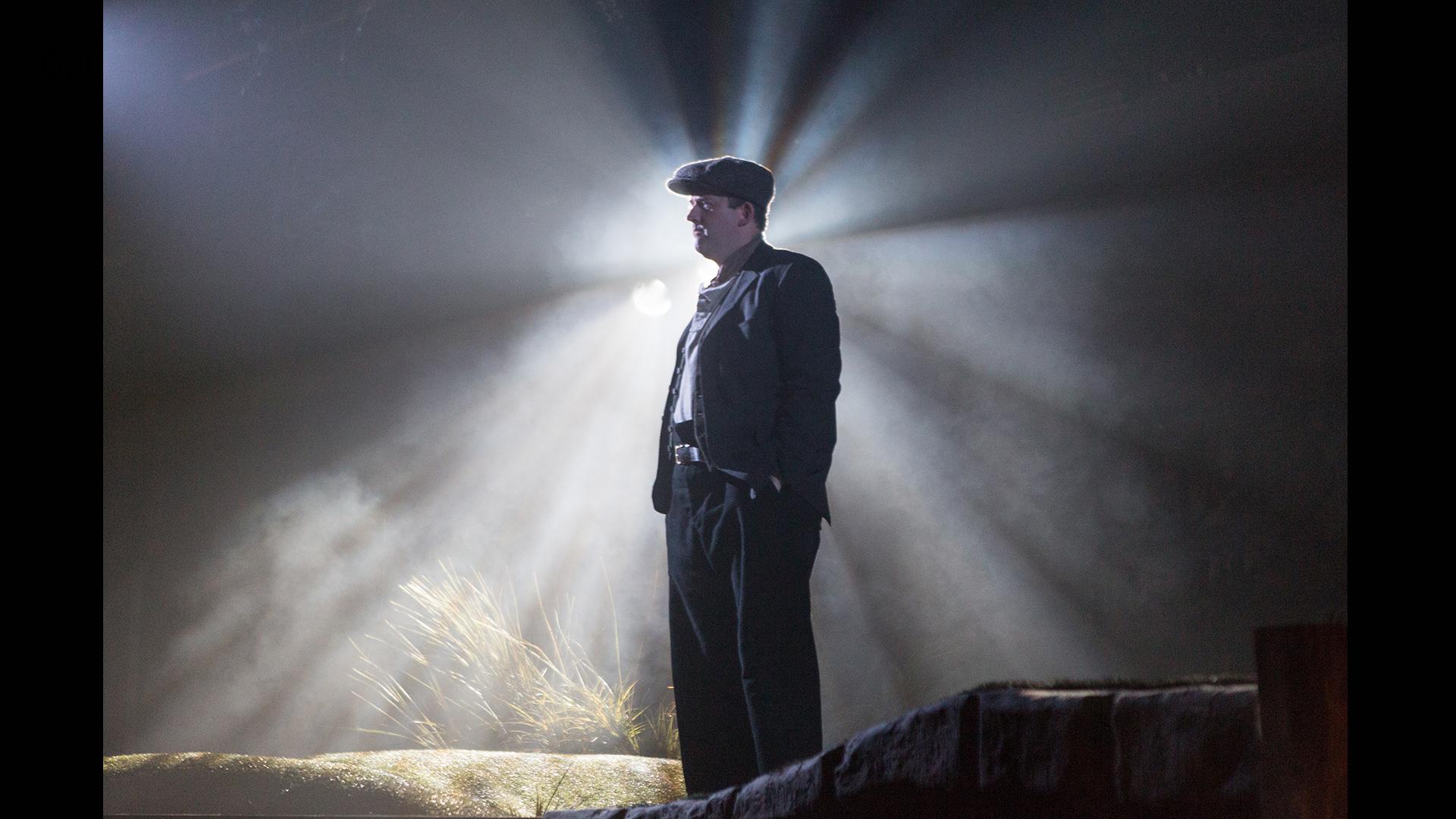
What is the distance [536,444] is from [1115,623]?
6.64ft

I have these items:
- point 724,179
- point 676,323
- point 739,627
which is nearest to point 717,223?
point 724,179

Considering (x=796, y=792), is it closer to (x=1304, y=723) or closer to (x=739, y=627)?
(x=739, y=627)

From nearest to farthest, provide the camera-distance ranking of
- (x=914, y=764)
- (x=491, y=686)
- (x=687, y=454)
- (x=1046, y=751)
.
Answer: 1. (x=1046, y=751)
2. (x=914, y=764)
3. (x=687, y=454)
4. (x=491, y=686)

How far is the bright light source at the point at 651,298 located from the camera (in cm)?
348

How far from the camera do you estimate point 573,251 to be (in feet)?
12.0

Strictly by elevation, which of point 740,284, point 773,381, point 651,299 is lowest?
point 773,381

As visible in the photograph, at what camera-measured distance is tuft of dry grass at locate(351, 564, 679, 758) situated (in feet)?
11.5

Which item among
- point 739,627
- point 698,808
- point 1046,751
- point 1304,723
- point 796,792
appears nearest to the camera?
point 1304,723

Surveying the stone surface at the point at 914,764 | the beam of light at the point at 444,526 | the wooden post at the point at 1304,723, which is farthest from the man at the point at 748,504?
the beam of light at the point at 444,526

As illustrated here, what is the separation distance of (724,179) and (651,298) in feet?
3.95

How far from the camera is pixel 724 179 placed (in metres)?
2.34
